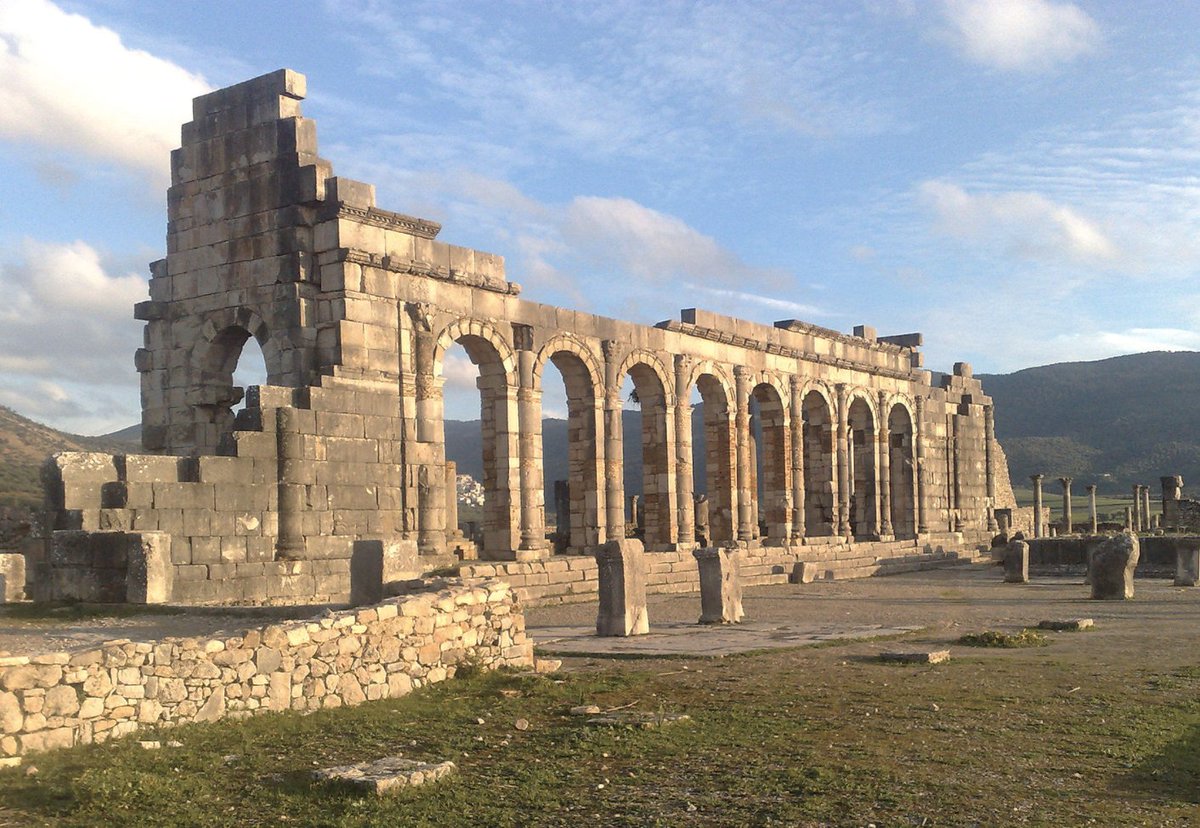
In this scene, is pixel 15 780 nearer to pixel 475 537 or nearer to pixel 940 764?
pixel 940 764

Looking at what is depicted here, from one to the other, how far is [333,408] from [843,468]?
18.6 metres

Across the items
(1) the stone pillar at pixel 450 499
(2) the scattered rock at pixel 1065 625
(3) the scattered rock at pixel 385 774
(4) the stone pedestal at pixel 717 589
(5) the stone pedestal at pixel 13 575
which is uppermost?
(1) the stone pillar at pixel 450 499

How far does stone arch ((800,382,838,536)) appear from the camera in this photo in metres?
32.8

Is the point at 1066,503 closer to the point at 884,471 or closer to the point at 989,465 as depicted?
the point at 989,465

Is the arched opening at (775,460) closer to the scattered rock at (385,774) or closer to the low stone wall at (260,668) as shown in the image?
the low stone wall at (260,668)

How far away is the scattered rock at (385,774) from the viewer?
636 centimetres

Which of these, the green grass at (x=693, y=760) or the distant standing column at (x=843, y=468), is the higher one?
the distant standing column at (x=843, y=468)

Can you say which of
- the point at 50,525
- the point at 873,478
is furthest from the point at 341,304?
the point at 873,478

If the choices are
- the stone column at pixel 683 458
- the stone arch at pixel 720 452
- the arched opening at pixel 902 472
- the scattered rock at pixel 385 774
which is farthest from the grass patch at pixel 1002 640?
the arched opening at pixel 902 472

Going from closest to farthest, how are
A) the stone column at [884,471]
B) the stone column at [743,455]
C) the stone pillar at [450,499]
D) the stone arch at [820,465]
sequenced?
the stone pillar at [450,499] < the stone column at [743,455] < the stone arch at [820,465] < the stone column at [884,471]

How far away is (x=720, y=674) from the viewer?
34.8ft

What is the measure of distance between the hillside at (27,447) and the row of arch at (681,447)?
26.2 m

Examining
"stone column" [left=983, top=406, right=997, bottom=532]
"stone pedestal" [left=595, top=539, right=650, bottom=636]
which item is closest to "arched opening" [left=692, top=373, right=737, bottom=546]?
"stone pedestal" [left=595, top=539, right=650, bottom=636]

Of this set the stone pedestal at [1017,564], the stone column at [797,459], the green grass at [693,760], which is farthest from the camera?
the stone column at [797,459]
